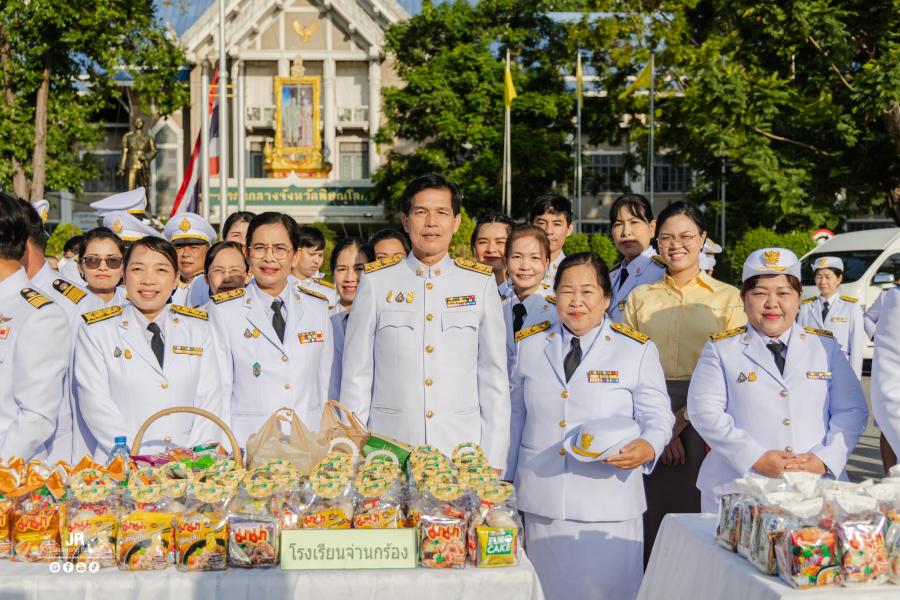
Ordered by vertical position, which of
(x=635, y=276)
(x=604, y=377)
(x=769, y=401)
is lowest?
(x=769, y=401)

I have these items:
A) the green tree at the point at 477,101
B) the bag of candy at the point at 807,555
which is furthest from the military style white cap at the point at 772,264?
the green tree at the point at 477,101

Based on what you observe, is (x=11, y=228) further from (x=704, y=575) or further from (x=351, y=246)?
(x=704, y=575)

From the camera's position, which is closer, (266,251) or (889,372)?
(889,372)

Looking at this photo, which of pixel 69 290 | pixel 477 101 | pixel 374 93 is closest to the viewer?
pixel 69 290

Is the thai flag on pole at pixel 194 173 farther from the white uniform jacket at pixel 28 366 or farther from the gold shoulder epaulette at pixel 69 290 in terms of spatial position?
the white uniform jacket at pixel 28 366

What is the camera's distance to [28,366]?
3.44 meters

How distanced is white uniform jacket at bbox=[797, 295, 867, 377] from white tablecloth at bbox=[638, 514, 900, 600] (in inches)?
276

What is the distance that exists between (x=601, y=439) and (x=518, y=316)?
1.41m

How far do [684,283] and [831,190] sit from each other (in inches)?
658

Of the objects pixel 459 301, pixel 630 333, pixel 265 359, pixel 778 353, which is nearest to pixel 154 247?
pixel 265 359

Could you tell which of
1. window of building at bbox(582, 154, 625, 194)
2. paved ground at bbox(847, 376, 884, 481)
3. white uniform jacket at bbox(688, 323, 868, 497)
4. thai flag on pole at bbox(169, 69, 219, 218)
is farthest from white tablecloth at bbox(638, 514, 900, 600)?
window of building at bbox(582, 154, 625, 194)

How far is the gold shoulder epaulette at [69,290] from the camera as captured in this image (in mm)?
4828

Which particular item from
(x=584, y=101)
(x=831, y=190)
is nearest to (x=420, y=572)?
(x=831, y=190)

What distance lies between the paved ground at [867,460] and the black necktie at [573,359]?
4.49 m
